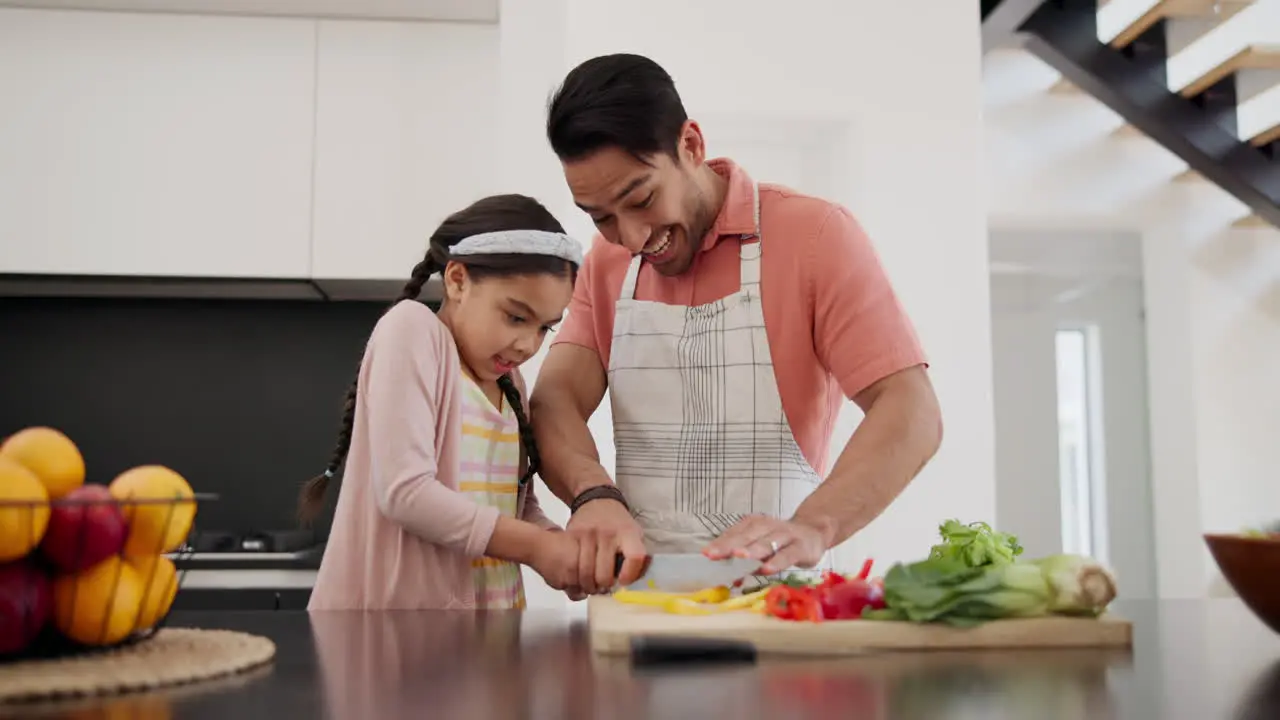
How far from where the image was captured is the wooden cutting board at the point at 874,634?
902 millimetres

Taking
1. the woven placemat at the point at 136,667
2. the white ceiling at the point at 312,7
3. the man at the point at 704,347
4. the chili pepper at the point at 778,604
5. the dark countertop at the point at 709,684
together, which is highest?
the white ceiling at the point at 312,7

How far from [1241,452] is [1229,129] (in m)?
1.10

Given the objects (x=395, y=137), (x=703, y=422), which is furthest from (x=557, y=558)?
(x=395, y=137)

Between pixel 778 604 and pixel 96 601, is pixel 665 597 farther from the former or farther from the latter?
pixel 96 601

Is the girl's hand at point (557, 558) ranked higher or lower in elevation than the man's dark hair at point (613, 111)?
lower

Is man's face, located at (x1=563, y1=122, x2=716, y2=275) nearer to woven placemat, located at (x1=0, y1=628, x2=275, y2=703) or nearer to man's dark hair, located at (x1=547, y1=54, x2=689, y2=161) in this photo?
man's dark hair, located at (x1=547, y1=54, x2=689, y2=161)

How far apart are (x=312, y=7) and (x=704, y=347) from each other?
1755 mm

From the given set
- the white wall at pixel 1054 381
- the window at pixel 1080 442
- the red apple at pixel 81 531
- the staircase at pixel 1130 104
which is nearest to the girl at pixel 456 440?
the red apple at pixel 81 531

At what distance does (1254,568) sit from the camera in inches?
35.0

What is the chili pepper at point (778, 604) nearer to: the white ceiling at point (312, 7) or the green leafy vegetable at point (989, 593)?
the green leafy vegetable at point (989, 593)

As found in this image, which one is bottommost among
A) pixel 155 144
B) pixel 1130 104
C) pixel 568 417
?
pixel 568 417

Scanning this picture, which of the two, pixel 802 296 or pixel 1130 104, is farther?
pixel 1130 104

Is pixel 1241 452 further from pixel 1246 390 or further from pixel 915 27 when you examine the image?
pixel 915 27

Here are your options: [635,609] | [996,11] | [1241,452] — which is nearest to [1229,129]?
[996,11]
